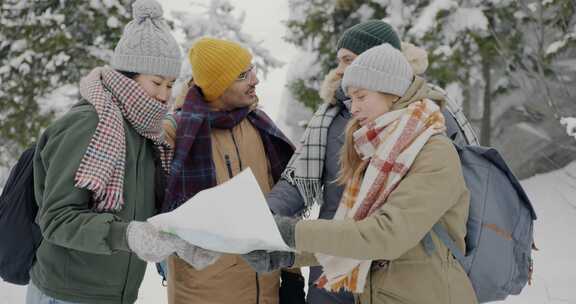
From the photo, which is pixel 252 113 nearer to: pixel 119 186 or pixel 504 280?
pixel 119 186

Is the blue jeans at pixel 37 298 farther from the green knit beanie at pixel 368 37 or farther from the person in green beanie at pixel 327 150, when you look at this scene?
the green knit beanie at pixel 368 37

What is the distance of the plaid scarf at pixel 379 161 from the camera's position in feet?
7.72

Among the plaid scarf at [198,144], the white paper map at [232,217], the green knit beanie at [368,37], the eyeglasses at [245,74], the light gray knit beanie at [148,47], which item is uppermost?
the light gray knit beanie at [148,47]

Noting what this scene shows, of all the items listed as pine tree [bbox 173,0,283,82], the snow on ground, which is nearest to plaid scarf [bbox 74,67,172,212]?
the snow on ground

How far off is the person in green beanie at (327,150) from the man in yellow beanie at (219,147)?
0.20m

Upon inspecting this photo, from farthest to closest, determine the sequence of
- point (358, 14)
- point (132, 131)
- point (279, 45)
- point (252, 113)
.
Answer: point (279, 45) → point (358, 14) → point (252, 113) → point (132, 131)

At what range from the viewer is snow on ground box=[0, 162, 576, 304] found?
251 inches

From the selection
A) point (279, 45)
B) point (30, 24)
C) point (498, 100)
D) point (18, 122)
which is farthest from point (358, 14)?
point (279, 45)

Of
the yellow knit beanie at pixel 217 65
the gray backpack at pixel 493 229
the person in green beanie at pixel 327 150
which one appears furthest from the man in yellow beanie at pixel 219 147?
the gray backpack at pixel 493 229

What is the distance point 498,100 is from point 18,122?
11.1m

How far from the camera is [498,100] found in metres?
13.1

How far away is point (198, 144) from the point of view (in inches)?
123

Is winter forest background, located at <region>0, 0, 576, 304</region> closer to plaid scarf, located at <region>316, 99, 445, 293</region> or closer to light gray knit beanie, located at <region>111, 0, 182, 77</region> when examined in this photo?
plaid scarf, located at <region>316, 99, 445, 293</region>

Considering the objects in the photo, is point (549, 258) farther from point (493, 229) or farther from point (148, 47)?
point (148, 47)
